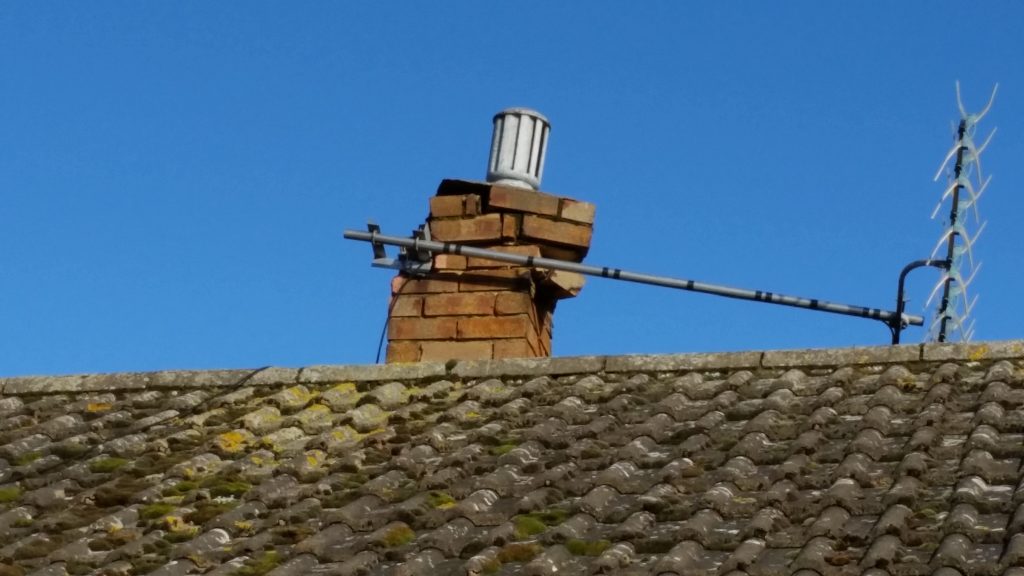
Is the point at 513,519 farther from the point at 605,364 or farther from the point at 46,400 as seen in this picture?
the point at 46,400

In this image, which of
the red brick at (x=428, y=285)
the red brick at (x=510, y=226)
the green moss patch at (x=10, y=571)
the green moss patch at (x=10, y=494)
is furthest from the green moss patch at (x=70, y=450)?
the red brick at (x=510, y=226)

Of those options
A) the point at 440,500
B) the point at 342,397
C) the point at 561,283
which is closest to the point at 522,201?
the point at 561,283

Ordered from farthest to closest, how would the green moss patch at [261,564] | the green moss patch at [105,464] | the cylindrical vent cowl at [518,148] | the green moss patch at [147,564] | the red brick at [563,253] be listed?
the cylindrical vent cowl at [518,148] < the red brick at [563,253] < the green moss patch at [105,464] < the green moss patch at [147,564] < the green moss patch at [261,564]

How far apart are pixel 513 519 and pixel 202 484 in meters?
1.67

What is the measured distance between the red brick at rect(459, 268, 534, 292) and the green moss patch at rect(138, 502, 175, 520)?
274cm

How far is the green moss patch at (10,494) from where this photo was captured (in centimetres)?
754

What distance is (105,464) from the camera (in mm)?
7902

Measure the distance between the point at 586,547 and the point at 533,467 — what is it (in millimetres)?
1030

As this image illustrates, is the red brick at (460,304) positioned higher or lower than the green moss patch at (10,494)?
higher

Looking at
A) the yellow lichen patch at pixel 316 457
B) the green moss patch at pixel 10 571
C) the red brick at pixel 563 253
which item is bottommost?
the green moss patch at pixel 10 571

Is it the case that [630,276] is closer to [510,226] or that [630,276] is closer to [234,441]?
[510,226]

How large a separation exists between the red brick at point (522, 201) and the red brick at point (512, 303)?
0.58 metres

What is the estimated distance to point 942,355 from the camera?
8.14m

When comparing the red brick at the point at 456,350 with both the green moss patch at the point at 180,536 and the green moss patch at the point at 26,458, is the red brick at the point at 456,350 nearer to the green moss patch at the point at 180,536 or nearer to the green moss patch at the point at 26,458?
the green moss patch at the point at 26,458
